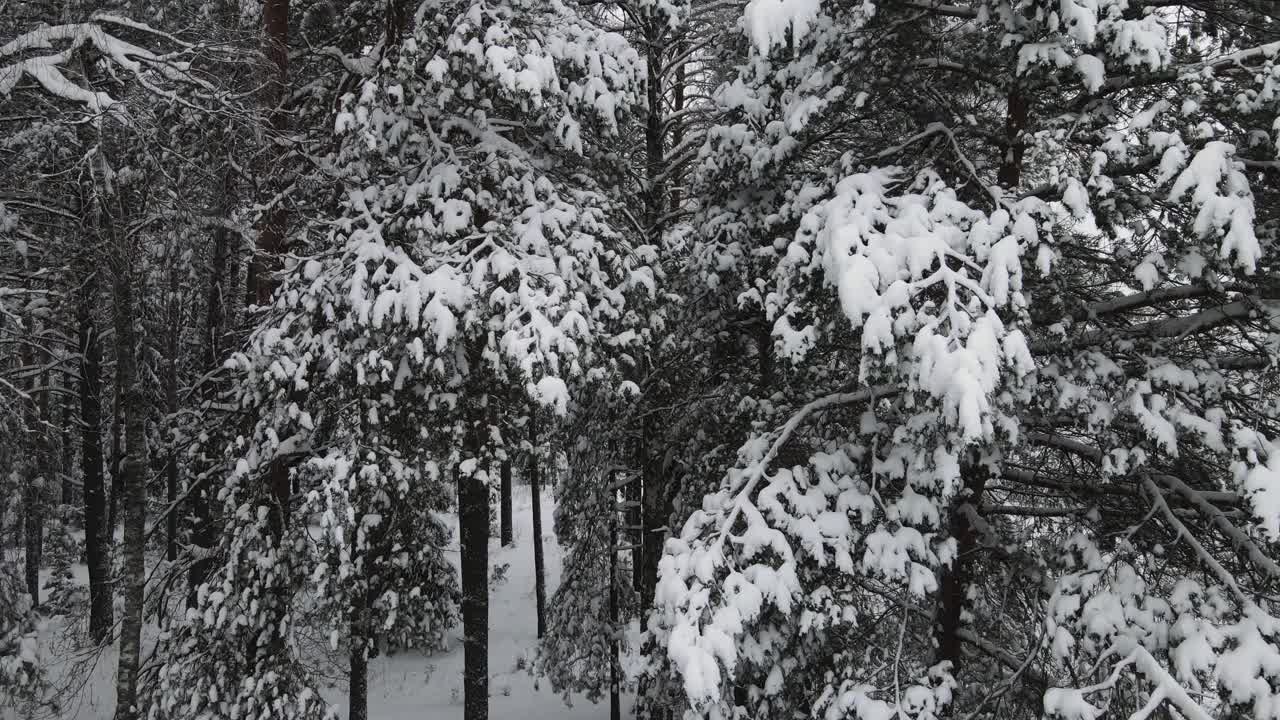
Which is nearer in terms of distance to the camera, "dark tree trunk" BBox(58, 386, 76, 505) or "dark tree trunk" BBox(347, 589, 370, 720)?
"dark tree trunk" BBox(347, 589, 370, 720)

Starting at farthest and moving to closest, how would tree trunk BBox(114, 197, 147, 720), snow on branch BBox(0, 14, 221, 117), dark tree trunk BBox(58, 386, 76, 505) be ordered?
dark tree trunk BBox(58, 386, 76, 505) → tree trunk BBox(114, 197, 147, 720) → snow on branch BBox(0, 14, 221, 117)

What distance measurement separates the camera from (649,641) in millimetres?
5879

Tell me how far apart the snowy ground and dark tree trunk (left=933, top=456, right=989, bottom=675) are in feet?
26.5

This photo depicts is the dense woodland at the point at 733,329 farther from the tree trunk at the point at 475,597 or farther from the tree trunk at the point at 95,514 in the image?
the tree trunk at the point at 95,514

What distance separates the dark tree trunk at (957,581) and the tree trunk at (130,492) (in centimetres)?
723

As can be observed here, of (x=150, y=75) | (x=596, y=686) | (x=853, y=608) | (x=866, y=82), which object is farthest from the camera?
(x=596, y=686)

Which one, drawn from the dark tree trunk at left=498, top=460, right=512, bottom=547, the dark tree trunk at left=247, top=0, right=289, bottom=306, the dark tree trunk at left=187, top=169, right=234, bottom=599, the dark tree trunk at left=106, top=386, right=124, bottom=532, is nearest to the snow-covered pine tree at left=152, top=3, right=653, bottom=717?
the dark tree trunk at left=247, top=0, right=289, bottom=306

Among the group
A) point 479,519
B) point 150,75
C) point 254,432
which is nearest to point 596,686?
point 479,519

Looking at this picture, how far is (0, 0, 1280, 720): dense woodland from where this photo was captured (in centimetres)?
442

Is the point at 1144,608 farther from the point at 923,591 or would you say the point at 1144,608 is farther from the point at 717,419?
the point at 717,419

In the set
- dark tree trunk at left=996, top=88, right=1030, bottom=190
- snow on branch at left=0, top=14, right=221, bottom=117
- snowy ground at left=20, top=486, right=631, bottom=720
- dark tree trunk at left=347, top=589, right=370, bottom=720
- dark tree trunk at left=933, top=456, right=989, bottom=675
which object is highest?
snow on branch at left=0, top=14, right=221, bottom=117

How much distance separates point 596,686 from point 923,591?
7.22 meters

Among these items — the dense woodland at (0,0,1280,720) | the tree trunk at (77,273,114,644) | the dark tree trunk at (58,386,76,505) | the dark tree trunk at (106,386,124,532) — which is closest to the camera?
the dense woodland at (0,0,1280,720)

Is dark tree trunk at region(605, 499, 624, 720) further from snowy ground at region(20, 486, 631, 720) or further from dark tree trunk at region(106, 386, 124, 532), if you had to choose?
dark tree trunk at region(106, 386, 124, 532)
